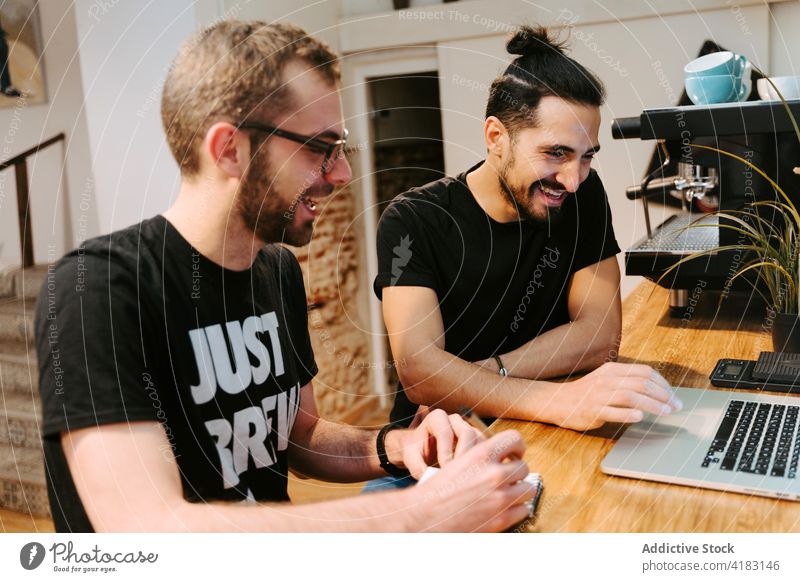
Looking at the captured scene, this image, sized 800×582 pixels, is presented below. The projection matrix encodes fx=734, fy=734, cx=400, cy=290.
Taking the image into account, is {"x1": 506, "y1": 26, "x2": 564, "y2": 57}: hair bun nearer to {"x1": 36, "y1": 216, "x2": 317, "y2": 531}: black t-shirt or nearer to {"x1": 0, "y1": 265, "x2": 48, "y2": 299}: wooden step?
{"x1": 36, "y1": 216, "x2": 317, "y2": 531}: black t-shirt

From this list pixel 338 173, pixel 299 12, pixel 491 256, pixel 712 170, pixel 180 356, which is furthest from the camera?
pixel 712 170

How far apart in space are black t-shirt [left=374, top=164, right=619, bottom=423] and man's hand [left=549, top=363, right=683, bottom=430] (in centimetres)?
34

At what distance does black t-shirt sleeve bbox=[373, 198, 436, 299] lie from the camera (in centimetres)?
117

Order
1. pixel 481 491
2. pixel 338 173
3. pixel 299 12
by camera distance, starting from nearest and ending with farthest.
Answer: pixel 481 491 → pixel 338 173 → pixel 299 12

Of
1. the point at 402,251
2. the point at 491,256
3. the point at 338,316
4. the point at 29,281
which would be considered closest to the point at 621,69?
the point at 491,256

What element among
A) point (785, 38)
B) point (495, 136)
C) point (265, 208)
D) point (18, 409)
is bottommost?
point (18, 409)

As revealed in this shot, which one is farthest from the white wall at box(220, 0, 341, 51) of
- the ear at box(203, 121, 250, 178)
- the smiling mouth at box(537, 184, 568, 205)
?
the smiling mouth at box(537, 184, 568, 205)

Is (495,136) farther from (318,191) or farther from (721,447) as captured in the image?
(721,447)

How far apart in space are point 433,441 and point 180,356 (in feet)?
0.99

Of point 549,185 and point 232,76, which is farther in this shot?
point 549,185

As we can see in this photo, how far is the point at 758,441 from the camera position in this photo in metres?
0.78

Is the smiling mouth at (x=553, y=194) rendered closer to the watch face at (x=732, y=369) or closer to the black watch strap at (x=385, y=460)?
the watch face at (x=732, y=369)

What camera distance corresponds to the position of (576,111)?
111cm
